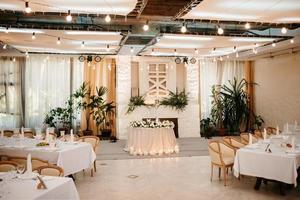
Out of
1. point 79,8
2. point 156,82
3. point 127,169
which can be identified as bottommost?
point 127,169

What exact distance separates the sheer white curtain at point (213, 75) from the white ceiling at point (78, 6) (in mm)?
8293

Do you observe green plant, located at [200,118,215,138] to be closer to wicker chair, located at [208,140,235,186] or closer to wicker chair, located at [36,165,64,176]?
wicker chair, located at [208,140,235,186]

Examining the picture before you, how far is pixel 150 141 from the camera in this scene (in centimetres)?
926

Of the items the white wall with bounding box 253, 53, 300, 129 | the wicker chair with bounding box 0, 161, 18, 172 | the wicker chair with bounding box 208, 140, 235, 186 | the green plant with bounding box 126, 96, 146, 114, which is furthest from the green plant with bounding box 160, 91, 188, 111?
the wicker chair with bounding box 0, 161, 18, 172

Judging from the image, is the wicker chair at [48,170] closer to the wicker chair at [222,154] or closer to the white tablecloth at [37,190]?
the white tablecloth at [37,190]

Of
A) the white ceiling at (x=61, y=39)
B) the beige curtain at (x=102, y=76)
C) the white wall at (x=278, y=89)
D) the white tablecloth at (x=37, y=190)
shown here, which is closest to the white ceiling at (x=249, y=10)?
the white ceiling at (x=61, y=39)

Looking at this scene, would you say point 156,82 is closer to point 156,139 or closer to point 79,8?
point 156,139

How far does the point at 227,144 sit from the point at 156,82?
673 cm

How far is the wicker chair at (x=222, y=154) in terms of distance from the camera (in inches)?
250

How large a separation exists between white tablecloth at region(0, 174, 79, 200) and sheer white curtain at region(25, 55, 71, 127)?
31.1ft

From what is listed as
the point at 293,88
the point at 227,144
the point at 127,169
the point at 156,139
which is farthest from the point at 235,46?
the point at 127,169

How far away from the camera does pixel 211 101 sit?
1383cm

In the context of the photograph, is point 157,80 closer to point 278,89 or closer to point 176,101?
point 176,101

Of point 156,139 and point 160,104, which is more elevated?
point 160,104
